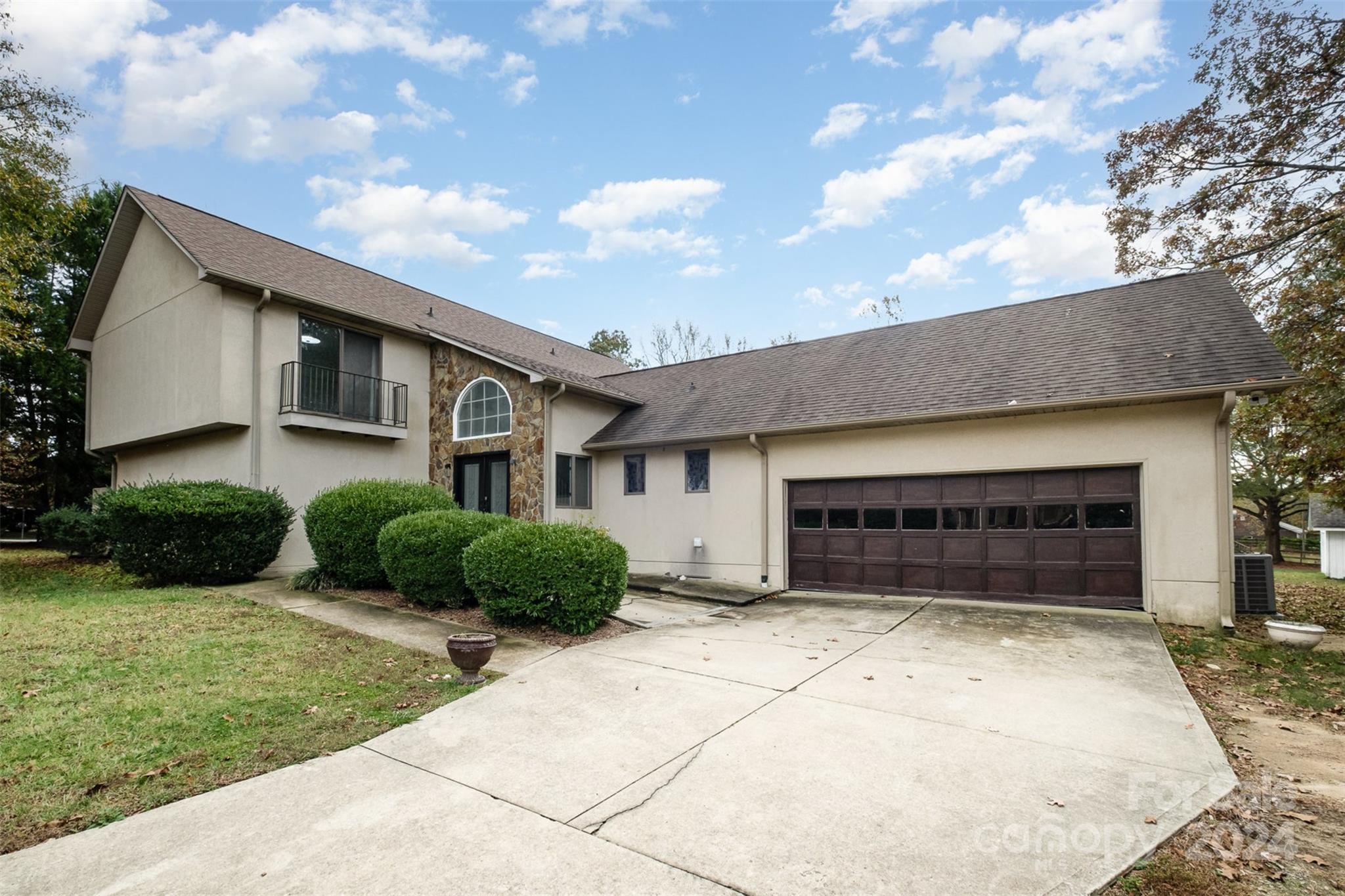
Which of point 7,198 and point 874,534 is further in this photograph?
point 7,198

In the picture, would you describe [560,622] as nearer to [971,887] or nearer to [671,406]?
[971,887]

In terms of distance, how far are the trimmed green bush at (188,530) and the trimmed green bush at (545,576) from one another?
15.7 feet

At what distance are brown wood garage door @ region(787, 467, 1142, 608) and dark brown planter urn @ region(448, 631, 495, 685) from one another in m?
6.77

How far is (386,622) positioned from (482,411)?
5.91 metres

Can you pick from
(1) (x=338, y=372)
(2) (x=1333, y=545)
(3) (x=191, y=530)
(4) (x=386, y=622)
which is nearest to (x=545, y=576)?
(4) (x=386, y=622)

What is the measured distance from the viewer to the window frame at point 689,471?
38.3 ft

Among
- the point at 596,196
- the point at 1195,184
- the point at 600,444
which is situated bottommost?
the point at 600,444

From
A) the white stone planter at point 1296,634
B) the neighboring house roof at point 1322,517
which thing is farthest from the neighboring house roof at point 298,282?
the neighboring house roof at point 1322,517

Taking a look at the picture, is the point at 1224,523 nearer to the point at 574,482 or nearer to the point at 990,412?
the point at 990,412

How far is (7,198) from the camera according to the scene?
1146 centimetres

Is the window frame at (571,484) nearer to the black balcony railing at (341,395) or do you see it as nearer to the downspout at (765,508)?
the black balcony railing at (341,395)

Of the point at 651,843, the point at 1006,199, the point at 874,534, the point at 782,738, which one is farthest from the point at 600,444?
the point at 1006,199

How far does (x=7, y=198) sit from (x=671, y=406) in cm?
1319

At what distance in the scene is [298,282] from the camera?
38.3 feet
